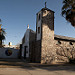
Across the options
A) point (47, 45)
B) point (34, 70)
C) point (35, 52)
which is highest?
point (47, 45)

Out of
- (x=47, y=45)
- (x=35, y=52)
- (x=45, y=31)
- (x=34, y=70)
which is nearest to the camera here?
(x=34, y=70)

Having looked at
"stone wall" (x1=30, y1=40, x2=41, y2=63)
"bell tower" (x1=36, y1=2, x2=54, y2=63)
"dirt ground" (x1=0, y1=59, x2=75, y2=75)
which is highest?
"bell tower" (x1=36, y1=2, x2=54, y2=63)

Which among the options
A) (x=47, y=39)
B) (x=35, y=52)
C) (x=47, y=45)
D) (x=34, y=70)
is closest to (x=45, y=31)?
(x=47, y=39)

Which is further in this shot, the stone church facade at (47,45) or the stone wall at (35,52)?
the stone wall at (35,52)

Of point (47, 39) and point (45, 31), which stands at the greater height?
point (45, 31)

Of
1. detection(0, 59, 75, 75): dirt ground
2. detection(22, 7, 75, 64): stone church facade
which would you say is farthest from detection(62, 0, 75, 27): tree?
detection(0, 59, 75, 75): dirt ground

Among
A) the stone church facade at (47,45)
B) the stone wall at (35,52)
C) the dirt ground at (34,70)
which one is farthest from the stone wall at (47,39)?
the dirt ground at (34,70)

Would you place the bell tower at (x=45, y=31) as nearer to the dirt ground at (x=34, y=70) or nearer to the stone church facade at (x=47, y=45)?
the stone church facade at (x=47, y=45)

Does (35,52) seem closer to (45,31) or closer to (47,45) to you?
(47,45)

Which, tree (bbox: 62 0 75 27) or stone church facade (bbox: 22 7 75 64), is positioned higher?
tree (bbox: 62 0 75 27)

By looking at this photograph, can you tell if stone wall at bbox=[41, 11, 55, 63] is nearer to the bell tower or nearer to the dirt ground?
the bell tower

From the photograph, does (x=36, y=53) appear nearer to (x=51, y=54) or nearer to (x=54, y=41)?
(x=51, y=54)

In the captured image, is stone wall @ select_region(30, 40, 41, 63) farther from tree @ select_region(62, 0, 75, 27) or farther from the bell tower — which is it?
tree @ select_region(62, 0, 75, 27)

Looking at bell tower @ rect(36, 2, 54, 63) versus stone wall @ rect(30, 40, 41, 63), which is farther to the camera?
stone wall @ rect(30, 40, 41, 63)
